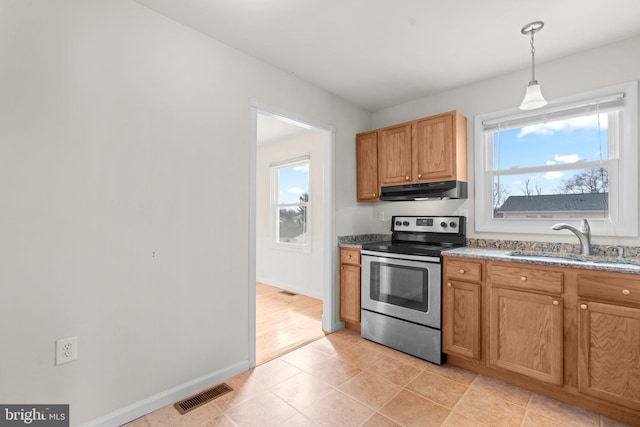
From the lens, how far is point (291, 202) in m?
5.05

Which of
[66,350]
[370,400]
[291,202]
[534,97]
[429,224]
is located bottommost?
[370,400]

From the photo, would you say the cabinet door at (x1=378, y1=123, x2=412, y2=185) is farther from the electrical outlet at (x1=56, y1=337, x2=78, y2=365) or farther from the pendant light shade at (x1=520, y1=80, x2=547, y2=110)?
the electrical outlet at (x1=56, y1=337, x2=78, y2=365)

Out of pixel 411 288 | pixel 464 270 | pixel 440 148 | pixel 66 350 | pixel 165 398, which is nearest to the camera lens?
pixel 66 350

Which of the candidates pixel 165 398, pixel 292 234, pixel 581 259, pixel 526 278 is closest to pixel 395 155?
pixel 526 278

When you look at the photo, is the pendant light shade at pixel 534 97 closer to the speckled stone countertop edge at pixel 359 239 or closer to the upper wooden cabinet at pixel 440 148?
the upper wooden cabinet at pixel 440 148

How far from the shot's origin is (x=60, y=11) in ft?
5.28

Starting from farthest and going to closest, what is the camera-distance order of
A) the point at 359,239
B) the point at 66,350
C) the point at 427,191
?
1. the point at 359,239
2. the point at 427,191
3. the point at 66,350

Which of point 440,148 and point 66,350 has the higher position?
point 440,148

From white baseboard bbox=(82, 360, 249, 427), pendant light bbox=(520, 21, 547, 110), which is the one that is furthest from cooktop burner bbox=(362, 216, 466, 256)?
white baseboard bbox=(82, 360, 249, 427)

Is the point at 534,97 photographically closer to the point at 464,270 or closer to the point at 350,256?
the point at 464,270

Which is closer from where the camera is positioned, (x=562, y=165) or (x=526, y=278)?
(x=526, y=278)

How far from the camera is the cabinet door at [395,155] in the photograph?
10.1ft

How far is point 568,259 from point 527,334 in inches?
26.7

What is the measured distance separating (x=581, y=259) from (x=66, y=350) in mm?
3417
